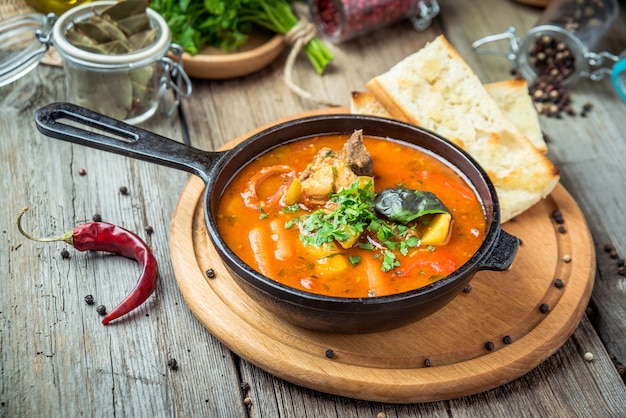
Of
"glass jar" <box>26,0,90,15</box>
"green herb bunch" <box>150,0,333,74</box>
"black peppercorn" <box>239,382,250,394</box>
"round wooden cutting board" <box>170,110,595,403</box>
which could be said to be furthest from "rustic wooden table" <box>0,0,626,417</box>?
"glass jar" <box>26,0,90,15</box>

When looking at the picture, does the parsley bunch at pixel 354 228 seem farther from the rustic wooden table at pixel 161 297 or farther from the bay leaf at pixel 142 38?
the bay leaf at pixel 142 38

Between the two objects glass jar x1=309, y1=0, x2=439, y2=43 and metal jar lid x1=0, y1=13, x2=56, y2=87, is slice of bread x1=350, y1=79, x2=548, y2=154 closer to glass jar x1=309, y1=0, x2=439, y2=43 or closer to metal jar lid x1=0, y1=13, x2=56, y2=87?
glass jar x1=309, y1=0, x2=439, y2=43

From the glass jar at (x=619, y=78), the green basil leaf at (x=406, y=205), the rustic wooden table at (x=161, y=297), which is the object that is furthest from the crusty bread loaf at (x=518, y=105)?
the green basil leaf at (x=406, y=205)

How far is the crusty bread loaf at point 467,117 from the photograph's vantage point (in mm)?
3842

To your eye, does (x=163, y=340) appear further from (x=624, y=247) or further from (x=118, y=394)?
(x=624, y=247)

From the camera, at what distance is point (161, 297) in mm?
3490

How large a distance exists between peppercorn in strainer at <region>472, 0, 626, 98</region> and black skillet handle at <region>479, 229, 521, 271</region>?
8.05ft

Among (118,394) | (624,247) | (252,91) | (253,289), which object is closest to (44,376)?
(118,394)

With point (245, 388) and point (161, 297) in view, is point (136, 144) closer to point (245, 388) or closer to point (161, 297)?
point (161, 297)

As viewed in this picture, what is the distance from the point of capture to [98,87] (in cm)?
427

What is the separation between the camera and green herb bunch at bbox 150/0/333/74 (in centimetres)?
476

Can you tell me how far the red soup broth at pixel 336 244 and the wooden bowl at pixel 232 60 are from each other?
1.34 metres

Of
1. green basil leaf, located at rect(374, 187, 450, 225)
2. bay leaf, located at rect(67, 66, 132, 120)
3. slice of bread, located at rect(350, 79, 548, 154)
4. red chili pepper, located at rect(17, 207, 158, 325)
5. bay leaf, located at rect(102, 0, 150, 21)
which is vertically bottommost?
red chili pepper, located at rect(17, 207, 158, 325)

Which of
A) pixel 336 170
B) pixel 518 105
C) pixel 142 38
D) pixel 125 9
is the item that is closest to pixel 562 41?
pixel 518 105
